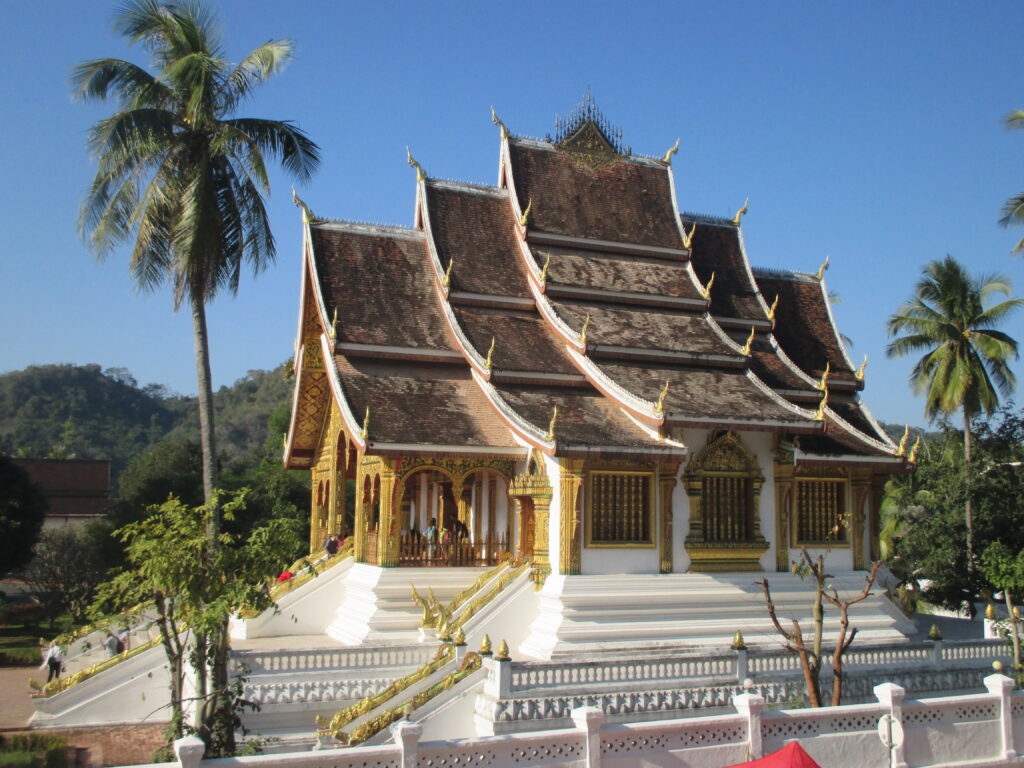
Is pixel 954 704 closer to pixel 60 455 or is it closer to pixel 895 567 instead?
pixel 895 567

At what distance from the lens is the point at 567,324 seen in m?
16.2

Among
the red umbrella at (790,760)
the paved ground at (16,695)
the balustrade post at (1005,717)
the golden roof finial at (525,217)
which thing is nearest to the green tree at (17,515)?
the paved ground at (16,695)

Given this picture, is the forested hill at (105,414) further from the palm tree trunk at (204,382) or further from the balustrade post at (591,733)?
the balustrade post at (591,733)

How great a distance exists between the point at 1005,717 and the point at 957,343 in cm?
1585

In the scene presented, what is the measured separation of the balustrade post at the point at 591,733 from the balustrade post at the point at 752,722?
56.2 inches

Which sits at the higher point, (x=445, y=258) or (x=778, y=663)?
(x=445, y=258)

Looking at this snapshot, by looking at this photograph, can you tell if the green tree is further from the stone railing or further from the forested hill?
the forested hill

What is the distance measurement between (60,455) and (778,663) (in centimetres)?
5388

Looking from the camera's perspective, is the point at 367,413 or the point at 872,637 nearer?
the point at 367,413

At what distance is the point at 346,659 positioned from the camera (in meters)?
12.4

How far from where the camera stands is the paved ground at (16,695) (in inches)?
546

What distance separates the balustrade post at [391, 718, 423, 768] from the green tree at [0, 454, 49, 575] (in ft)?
68.2

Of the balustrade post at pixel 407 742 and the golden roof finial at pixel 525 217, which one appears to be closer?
the balustrade post at pixel 407 742

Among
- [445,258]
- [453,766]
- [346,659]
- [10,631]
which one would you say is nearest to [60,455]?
[10,631]
